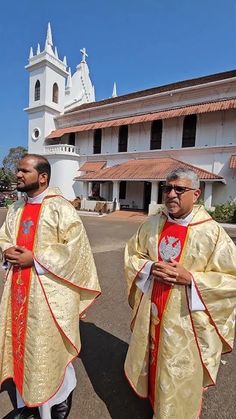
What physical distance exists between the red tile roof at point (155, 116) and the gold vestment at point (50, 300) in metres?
16.8

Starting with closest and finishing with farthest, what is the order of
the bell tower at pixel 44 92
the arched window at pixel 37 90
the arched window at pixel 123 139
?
1. the arched window at pixel 123 139
2. the bell tower at pixel 44 92
3. the arched window at pixel 37 90

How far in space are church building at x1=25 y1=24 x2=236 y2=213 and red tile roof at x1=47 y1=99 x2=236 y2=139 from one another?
2.8 inches

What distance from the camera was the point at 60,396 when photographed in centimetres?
210

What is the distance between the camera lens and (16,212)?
84.2 inches

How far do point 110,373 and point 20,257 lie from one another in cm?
165

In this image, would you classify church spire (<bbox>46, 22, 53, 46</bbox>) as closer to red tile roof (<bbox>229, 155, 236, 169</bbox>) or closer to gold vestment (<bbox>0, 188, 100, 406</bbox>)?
red tile roof (<bbox>229, 155, 236, 169</bbox>)

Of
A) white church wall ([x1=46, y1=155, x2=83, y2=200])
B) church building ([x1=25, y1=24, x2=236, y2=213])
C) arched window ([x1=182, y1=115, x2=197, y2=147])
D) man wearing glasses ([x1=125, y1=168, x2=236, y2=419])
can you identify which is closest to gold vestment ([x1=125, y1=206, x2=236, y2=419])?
man wearing glasses ([x1=125, y1=168, x2=236, y2=419])

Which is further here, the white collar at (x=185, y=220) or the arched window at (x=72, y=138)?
the arched window at (x=72, y=138)

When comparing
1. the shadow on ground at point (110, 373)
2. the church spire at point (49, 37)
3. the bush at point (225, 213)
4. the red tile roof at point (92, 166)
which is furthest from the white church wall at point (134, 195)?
the shadow on ground at point (110, 373)

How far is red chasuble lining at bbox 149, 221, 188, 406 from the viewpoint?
1.89m

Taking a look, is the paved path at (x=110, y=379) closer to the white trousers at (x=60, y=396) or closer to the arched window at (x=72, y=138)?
the white trousers at (x=60, y=396)

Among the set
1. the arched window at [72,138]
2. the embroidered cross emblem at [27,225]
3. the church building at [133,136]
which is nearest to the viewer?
the embroidered cross emblem at [27,225]

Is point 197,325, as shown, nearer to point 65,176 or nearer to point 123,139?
point 123,139

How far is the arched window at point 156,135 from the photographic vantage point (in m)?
20.2
